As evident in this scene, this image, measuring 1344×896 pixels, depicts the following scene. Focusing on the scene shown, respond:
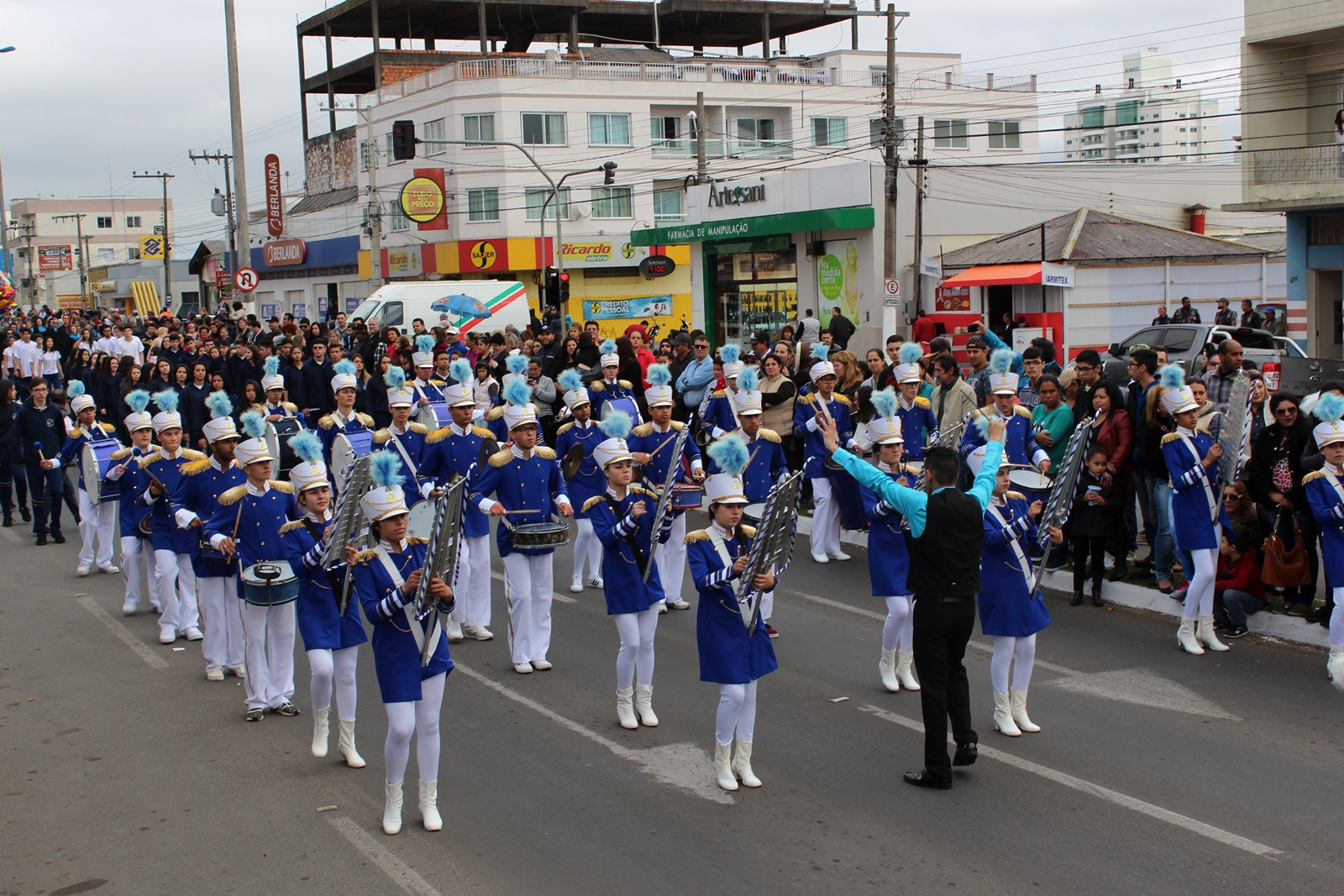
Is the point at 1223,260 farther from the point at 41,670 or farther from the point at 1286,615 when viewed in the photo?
the point at 41,670

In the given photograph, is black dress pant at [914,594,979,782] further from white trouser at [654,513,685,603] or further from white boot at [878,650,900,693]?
white trouser at [654,513,685,603]

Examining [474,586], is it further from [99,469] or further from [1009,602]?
[1009,602]

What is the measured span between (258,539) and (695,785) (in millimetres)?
3403

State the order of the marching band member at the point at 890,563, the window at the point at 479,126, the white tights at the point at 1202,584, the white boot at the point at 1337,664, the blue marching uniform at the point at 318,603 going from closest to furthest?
1. the blue marching uniform at the point at 318,603
2. the white boot at the point at 1337,664
3. the marching band member at the point at 890,563
4. the white tights at the point at 1202,584
5. the window at the point at 479,126

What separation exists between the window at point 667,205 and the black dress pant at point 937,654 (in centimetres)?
5112

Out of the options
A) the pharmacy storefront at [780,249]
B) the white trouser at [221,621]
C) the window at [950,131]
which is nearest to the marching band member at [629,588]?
the white trouser at [221,621]

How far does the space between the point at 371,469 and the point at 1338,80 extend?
2588cm

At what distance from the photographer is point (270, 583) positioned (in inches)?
312

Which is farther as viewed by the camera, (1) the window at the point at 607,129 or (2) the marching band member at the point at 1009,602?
(1) the window at the point at 607,129

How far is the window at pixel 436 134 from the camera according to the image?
54000 millimetres

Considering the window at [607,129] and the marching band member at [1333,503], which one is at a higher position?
→ the window at [607,129]

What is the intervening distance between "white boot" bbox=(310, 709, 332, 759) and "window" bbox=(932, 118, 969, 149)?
5826cm

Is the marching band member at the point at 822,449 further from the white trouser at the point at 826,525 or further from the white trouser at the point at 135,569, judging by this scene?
the white trouser at the point at 135,569

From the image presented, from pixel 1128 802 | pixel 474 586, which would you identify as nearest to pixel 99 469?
pixel 474 586
